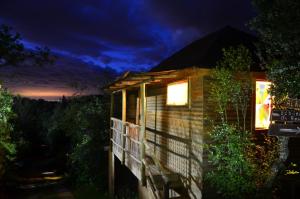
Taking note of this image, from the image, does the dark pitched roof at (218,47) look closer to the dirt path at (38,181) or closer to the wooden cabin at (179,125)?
the wooden cabin at (179,125)

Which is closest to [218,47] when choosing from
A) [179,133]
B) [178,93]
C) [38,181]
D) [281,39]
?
[178,93]

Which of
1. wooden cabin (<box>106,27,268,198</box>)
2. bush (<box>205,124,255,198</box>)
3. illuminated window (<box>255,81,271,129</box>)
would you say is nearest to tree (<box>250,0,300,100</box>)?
bush (<box>205,124,255,198</box>)

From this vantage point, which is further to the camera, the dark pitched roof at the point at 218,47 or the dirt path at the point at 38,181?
the dirt path at the point at 38,181

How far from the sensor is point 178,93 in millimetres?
11094

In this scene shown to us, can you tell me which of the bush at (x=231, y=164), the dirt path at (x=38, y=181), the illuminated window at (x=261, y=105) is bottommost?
the dirt path at (x=38, y=181)

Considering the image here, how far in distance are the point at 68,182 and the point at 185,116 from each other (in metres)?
23.3

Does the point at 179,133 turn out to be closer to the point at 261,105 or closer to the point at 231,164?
the point at 231,164

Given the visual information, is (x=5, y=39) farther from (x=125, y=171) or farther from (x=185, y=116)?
(x=185, y=116)

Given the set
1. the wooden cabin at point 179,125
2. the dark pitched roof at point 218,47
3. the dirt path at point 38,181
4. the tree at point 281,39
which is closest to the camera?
the tree at point 281,39

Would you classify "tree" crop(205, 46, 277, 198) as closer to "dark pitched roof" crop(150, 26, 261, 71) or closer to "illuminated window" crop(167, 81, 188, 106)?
"dark pitched roof" crop(150, 26, 261, 71)

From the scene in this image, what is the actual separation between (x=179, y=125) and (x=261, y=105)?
297 centimetres

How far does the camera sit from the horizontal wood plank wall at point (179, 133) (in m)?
9.71

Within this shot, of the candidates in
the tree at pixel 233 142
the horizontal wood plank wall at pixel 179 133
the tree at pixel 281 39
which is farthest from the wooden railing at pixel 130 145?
the tree at pixel 281 39

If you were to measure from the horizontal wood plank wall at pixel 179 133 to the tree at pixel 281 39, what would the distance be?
7.89ft
